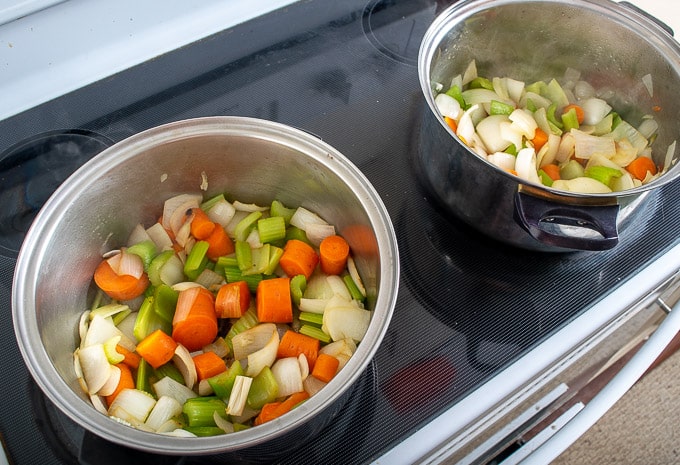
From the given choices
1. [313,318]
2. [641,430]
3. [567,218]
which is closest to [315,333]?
[313,318]

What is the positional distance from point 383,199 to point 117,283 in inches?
14.9

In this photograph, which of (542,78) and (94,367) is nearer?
(94,367)

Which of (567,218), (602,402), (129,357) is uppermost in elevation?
(567,218)

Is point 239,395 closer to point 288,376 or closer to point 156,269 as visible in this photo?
point 288,376

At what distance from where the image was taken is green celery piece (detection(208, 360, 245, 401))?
665mm

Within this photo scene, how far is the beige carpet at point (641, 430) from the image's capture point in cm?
133

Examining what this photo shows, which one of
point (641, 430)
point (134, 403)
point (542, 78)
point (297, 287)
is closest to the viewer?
point (134, 403)

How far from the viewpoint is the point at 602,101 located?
923 mm

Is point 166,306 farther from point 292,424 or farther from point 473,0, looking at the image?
point 473,0

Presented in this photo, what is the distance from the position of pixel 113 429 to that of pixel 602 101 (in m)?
0.84

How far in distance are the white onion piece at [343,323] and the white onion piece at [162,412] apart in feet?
0.65

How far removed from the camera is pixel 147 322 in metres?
0.72

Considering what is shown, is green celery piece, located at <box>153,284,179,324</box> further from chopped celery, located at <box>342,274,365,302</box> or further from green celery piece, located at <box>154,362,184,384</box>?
chopped celery, located at <box>342,274,365,302</box>

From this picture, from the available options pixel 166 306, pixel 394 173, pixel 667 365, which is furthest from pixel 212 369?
pixel 667 365
